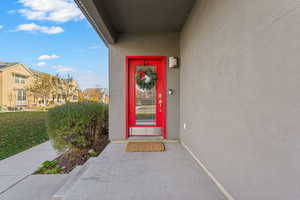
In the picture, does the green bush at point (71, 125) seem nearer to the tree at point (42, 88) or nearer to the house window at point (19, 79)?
the tree at point (42, 88)

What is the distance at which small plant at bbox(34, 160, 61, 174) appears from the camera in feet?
9.46

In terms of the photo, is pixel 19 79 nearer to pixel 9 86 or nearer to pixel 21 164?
pixel 9 86

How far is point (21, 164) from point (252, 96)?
414cm

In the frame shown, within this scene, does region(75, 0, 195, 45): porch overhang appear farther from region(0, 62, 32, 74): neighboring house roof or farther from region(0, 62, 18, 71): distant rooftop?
region(0, 62, 18, 71): distant rooftop

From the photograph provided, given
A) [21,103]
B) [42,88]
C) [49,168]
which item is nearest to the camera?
[49,168]

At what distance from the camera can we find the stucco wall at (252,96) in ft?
3.27

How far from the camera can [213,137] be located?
84.7 inches

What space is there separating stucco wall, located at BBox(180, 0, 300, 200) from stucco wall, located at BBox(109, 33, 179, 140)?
68.2 inches

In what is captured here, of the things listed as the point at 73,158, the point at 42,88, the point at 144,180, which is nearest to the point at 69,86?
the point at 73,158

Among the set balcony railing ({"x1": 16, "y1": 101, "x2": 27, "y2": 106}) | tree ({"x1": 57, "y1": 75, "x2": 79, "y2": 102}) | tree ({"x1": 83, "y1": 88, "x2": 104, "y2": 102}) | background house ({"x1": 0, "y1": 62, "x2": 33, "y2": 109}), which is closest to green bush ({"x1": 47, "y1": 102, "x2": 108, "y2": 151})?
tree ({"x1": 83, "y1": 88, "x2": 104, "y2": 102})

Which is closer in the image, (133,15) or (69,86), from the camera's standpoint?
(133,15)

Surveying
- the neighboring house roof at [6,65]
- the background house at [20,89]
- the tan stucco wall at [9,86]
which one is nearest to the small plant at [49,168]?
the background house at [20,89]

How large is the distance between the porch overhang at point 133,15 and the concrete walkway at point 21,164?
9.85ft

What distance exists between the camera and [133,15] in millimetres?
3414
